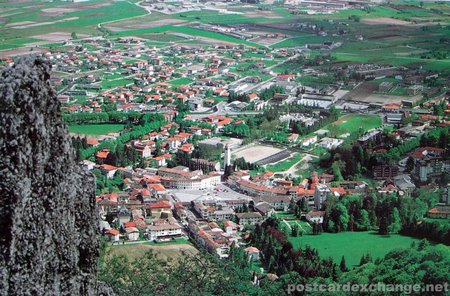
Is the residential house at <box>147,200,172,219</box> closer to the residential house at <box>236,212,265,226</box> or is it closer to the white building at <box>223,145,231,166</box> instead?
the residential house at <box>236,212,265,226</box>

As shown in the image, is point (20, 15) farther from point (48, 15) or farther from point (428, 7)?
point (428, 7)

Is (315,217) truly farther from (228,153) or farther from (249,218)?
(228,153)

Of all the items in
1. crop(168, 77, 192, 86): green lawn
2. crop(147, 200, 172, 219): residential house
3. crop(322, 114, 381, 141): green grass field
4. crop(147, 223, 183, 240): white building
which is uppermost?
crop(147, 223, 183, 240): white building

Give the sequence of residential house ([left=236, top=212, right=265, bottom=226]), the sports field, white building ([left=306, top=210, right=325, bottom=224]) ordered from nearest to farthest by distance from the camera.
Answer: white building ([left=306, top=210, right=325, bottom=224]) < residential house ([left=236, top=212, right=265, bottom=226]) < the sports field

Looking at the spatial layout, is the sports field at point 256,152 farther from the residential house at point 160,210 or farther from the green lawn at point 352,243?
the green lawn at point 352,243

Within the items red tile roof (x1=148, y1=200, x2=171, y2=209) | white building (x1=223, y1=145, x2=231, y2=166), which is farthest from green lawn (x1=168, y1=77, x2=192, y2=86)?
red tile roof (x1=148, y1=200, x2=171, y2=209)

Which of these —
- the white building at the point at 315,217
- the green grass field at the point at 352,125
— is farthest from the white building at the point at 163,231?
the green grass field at the point at 352,125

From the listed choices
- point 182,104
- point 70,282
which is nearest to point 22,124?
point 70,282
